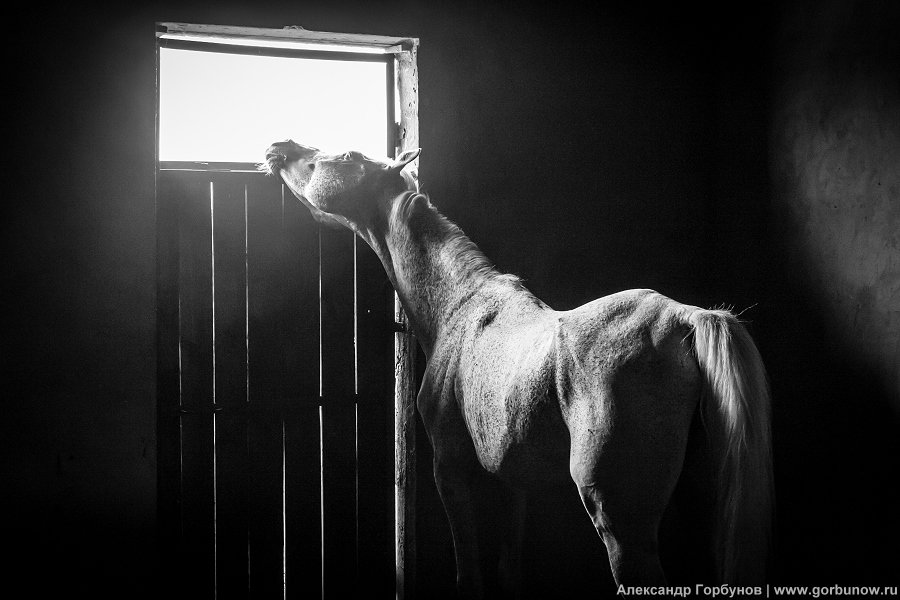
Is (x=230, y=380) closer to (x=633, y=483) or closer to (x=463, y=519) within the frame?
(x=463, y=519)

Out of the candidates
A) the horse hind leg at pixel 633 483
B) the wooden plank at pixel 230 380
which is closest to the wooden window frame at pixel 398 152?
the wooden plank at pixel 230 380

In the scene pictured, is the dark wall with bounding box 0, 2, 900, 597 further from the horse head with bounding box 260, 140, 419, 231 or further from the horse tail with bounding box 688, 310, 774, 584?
the horse tail with bounding box 688, 310, 774, 584

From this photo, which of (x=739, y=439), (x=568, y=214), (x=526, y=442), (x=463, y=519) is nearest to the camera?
(x=739, y=439)

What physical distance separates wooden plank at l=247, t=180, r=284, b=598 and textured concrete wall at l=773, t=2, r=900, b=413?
5.96 feet

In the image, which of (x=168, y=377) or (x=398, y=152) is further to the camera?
(x=398, y=152)

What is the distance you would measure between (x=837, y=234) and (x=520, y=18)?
4.38 ft

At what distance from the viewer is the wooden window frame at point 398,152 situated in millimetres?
2404

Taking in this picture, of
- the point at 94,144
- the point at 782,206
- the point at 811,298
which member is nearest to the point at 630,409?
the point at 811,298

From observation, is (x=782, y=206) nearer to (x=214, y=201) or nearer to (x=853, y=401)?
(x=853, y=401)

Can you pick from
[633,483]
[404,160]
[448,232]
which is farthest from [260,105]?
[633,483]

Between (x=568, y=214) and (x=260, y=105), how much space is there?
1221 millimetres

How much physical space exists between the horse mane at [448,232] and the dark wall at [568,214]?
0.37 meters

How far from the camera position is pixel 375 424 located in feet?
8.24

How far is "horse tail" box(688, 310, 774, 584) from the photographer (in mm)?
1421
